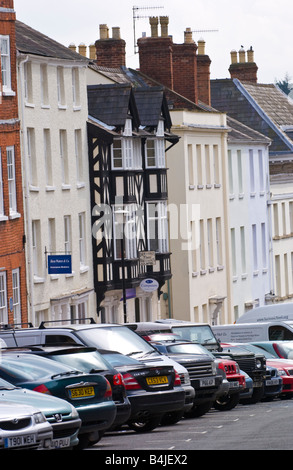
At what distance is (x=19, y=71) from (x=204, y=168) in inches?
810

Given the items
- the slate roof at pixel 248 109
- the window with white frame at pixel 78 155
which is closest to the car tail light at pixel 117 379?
the window with white frame at pixel 78 155

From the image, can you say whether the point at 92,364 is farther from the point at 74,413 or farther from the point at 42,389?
the point at 74,413

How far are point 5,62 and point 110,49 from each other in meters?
22.1

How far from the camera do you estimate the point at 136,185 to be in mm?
54500

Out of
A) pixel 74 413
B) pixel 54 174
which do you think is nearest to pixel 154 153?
pixel 54 174

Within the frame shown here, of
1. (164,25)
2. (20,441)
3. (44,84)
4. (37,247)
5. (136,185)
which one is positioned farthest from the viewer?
(164,25)

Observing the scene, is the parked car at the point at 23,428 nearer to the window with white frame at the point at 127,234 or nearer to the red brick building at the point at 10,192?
the red brick building at the point at 10,192

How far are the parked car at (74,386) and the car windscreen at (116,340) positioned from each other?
9.90 ft

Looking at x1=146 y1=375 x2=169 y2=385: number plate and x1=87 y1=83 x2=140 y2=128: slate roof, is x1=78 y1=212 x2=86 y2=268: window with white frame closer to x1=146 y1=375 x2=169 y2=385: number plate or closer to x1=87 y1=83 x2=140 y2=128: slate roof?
x1=87 y1=83 x2=140 y2=128: slate roof

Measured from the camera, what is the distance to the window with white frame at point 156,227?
5588cm

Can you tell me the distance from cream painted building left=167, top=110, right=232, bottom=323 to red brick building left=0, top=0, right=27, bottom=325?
16.4 meters

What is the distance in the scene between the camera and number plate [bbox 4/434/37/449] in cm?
1533

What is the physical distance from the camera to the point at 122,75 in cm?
6462

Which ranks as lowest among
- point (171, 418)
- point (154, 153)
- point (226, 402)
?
point (226, 402)
